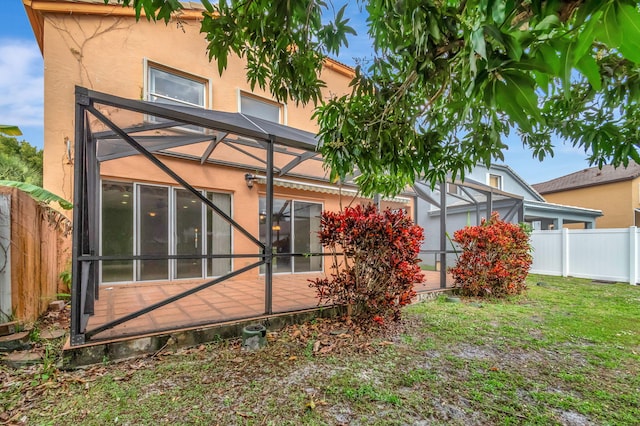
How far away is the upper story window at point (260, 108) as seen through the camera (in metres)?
10.7

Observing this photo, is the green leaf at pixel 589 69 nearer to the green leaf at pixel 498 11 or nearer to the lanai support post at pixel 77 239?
the green leaf at pixel 498 11

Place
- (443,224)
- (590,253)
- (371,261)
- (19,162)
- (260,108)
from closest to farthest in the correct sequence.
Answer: (371,261), (443,224), (19,162), (260,108), (590,253)

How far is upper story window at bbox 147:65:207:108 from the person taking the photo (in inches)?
352

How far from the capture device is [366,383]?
380 centimetres

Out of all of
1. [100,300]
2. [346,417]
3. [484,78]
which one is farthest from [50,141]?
[484,78]

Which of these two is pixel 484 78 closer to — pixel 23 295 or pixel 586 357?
pixel 586 357

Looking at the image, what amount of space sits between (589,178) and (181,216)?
107ft

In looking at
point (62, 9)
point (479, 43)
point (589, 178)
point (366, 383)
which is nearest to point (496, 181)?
point (589, 178)

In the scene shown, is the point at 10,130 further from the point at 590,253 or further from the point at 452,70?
the point at 590,253

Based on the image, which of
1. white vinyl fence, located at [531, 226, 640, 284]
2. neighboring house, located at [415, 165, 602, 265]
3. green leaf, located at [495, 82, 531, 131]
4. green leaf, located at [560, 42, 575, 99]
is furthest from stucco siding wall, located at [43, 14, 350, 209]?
white vinyl fence, located at [531, 226, 640, 284]

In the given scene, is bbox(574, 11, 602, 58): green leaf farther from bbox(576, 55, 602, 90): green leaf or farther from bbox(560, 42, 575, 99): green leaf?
bbox(576, 55, 602, 90): green leaf

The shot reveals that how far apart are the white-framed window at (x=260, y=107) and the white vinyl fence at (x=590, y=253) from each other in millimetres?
13271

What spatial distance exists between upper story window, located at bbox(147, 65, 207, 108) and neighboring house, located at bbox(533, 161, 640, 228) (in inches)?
1016

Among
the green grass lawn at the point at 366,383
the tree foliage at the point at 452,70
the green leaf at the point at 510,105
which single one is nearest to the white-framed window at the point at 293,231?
the green grass lawn at the point at 366,383
